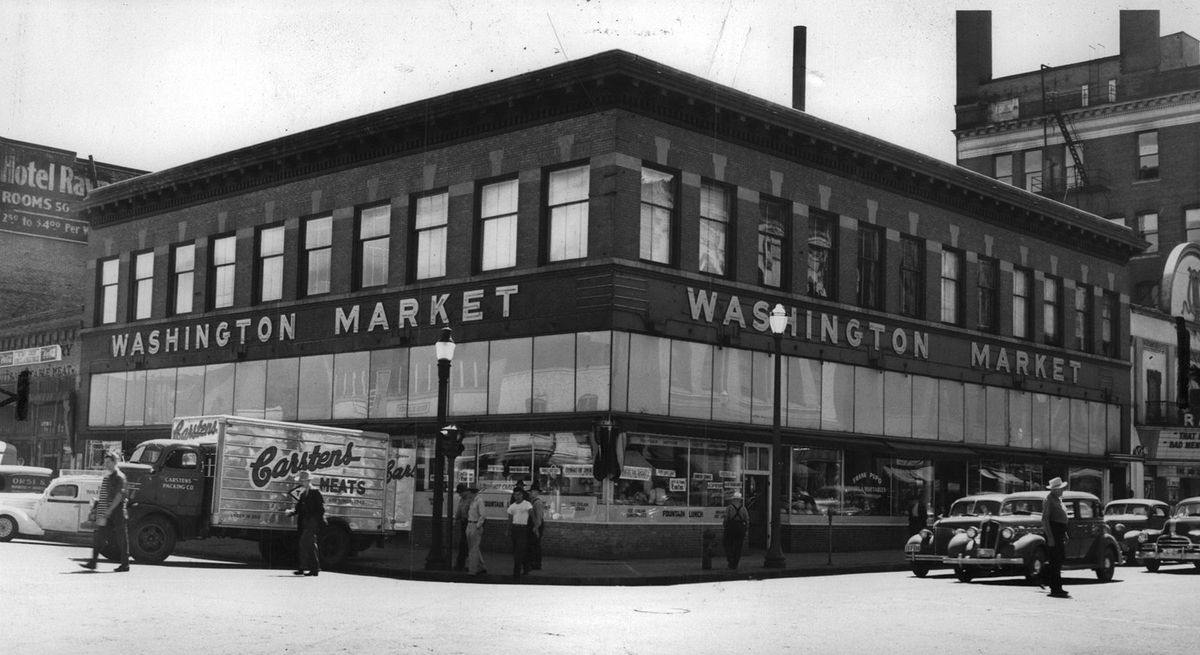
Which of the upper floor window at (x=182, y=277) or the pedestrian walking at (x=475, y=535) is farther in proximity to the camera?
the upper floor window at (x=182, y=277)

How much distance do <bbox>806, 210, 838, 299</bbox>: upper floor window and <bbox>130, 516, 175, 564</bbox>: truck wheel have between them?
1771cm

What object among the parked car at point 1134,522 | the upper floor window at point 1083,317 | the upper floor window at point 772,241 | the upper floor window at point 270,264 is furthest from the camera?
the upper floor window at point 1083,317

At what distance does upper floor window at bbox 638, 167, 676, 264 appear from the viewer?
2970 centimetres

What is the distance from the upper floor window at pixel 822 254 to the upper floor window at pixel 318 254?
13377 millimetres

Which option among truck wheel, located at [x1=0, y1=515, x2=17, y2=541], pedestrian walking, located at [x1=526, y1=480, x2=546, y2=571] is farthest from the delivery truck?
truck wheel, located at [x1=0, y1=515, x2=17, y2=541]

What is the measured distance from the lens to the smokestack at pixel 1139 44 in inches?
2382

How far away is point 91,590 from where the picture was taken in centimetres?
1720

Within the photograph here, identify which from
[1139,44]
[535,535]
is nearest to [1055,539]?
[535,535]

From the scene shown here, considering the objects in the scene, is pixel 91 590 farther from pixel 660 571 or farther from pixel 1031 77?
Result: pixel 1031 77

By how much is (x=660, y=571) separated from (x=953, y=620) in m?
8.86

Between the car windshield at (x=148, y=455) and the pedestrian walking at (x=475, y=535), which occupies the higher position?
the car windshield at (x=148, y=455)

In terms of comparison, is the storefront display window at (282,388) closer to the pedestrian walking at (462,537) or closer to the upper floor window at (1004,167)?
the pedestrian walking at (462,537)

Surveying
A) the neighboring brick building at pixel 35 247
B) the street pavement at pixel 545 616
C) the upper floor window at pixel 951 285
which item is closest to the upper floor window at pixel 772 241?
the upper floor window at pixel 951 285

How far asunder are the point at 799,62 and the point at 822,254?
26.3ft
